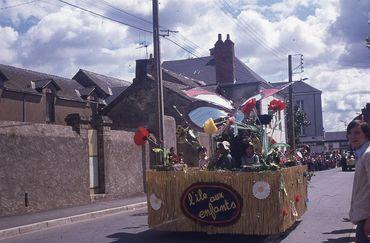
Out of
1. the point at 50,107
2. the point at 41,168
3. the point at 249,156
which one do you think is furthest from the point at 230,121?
the point at 50,107

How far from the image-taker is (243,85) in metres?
41.8

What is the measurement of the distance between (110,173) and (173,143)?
22.1 ft

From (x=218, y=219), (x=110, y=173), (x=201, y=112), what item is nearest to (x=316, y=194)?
(x=110, y=173)

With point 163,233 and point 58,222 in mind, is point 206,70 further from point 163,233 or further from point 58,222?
point 163,233

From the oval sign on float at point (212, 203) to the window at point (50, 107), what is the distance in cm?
3205

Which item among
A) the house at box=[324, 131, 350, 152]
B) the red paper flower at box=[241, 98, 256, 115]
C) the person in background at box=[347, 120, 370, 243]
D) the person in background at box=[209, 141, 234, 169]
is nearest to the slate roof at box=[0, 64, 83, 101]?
the red paper flower at box=[241, 98, 256, 115]

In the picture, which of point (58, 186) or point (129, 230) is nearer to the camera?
point (129, 230)

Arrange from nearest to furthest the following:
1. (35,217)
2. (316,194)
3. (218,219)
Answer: (218,219) < (35,217) < (316,194)

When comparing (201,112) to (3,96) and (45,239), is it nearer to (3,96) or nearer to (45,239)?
(45,239)

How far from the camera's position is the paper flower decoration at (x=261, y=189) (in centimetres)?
894

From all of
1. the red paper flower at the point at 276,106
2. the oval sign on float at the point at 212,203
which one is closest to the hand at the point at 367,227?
the oval sign on float at the point at 212,203

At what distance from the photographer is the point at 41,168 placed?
55.4 feet

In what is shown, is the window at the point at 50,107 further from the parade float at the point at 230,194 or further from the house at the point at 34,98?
the parade float at the point at 230,194

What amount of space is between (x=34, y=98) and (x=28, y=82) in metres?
1.93
